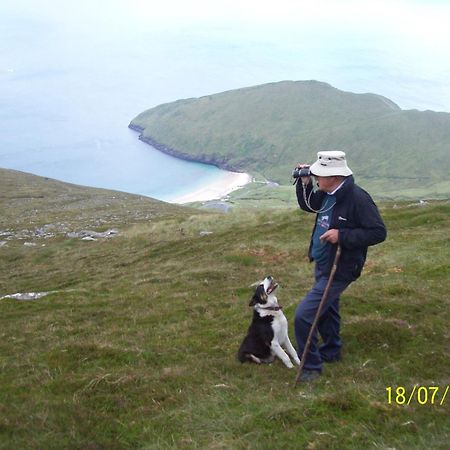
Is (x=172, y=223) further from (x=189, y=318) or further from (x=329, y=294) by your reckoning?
(x=329, y=294)

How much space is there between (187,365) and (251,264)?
18322 millimetres

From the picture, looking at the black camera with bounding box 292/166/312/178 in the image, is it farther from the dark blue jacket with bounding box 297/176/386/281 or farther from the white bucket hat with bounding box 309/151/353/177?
the dark blue jacket with bounding box 297/176/386/281

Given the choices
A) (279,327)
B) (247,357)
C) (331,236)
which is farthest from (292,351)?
(331,236)

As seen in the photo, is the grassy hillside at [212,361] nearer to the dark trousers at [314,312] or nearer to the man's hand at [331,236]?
the dark trousers at [314,312]

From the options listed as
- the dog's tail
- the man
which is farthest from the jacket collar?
the dog's tail

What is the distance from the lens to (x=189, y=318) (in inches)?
733

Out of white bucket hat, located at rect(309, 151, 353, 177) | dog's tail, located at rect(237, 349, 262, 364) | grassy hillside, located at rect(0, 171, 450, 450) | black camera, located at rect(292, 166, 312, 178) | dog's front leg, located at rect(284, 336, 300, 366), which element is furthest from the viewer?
dog's tail, located at rect(237, 349, 262, 364)

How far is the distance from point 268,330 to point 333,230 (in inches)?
123

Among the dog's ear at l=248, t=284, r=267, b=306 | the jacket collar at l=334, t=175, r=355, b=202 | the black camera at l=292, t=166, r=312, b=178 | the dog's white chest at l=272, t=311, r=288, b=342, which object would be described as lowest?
the dog's white chest at l=272, t=311, r=288, b=342

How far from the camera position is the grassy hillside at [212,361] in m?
8.17
